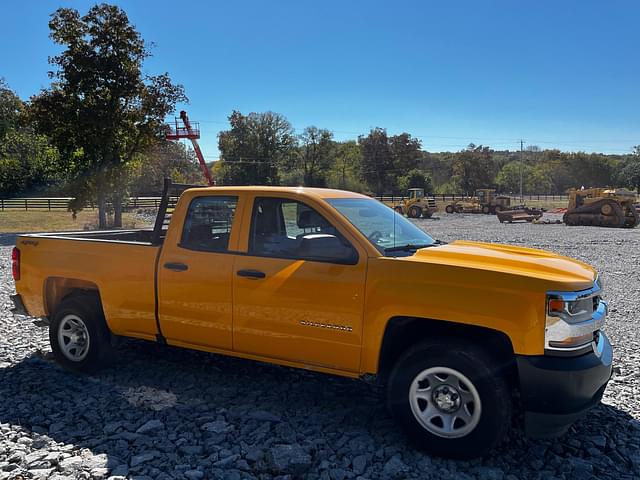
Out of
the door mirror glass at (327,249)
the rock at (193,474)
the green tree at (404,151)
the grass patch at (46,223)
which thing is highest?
the green tree at (404,151)

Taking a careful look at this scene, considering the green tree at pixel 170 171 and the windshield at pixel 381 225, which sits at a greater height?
the green tree at pixel 170 171

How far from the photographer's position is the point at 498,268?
3.77 meters

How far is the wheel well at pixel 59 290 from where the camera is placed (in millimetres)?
5562

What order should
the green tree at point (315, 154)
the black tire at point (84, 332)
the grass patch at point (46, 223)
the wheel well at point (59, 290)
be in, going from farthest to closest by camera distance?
the green tree at point (315, 154)
the grass patch at point (46, 223)
the wheel well at point (59, 290)
the black tire at point (84, 332)

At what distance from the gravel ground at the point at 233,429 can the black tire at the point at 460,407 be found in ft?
0.44

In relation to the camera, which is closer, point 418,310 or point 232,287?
point 418,310

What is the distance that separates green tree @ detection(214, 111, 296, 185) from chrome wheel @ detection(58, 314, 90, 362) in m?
62.4

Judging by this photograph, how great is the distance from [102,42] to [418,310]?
83.5ft

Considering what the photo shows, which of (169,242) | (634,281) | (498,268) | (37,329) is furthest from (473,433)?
(634,281)

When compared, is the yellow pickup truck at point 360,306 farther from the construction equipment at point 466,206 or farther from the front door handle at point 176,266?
the construction equipment at point 466,206

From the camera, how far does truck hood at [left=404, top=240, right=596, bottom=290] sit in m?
3.69

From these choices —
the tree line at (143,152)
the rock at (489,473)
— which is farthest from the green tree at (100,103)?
the rock at (489,473)

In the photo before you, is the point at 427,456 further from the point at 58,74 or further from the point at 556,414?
the point at 58,74

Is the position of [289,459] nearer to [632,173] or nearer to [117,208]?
[117,208]
